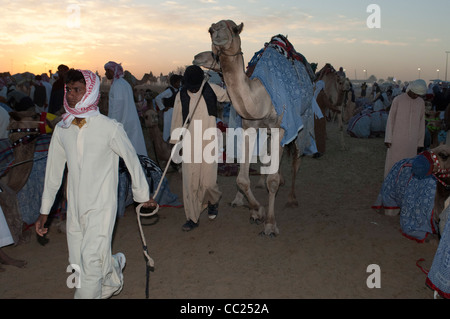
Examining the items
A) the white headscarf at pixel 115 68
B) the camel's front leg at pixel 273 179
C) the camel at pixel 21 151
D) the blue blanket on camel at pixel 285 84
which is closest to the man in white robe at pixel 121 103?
the white headscarf at pixel 115 68

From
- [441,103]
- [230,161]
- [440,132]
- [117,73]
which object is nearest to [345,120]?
[441,103]

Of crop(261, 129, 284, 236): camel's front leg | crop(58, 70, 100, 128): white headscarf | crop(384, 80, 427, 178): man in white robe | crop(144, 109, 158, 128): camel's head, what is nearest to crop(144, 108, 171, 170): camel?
crop(144, 109, 158, 128): camel's head

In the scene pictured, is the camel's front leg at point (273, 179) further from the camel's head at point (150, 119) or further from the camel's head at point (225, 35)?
the camel's head at point (150, 119)

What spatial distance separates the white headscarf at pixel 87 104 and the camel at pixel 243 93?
1.45 meters

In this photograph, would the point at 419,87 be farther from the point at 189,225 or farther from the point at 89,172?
the point at 89,172

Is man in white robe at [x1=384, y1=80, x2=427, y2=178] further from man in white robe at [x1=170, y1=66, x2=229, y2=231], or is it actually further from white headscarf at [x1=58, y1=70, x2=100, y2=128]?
white headscarf at [x1=58, y1=70, x2=100, y2=128]

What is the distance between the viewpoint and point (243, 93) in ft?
14.6

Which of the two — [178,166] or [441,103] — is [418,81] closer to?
[178,166]

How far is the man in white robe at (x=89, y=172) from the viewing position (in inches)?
118

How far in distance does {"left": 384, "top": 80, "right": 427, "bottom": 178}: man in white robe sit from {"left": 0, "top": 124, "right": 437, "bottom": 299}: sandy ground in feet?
3.37

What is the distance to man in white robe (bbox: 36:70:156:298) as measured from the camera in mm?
2990

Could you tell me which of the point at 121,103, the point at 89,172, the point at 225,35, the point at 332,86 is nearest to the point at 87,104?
the point at 89,172

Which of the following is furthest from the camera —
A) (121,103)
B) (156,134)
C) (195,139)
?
(156,134)

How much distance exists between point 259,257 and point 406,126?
12.1ft
